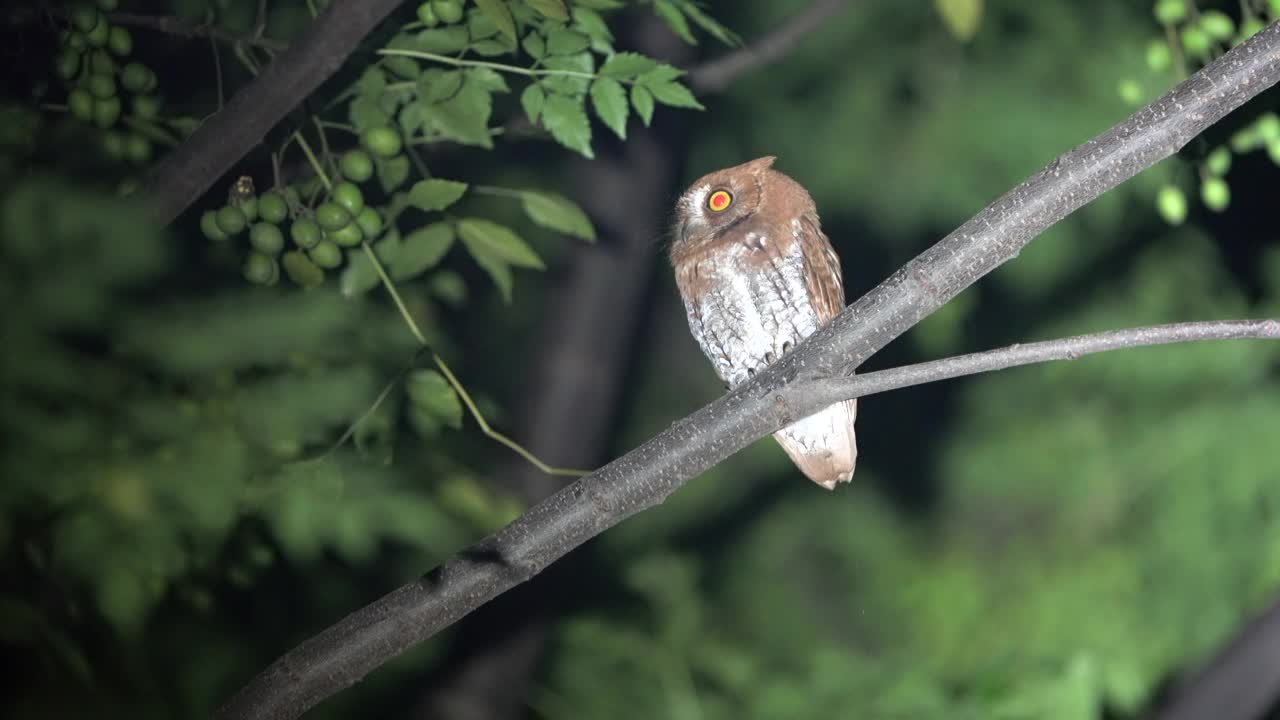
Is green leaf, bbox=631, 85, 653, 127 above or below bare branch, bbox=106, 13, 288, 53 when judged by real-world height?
below

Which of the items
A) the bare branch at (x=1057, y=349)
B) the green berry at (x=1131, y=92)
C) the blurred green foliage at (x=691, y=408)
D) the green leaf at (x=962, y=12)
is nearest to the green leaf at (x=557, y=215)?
the blurred green foliage at (x=691, y=408)

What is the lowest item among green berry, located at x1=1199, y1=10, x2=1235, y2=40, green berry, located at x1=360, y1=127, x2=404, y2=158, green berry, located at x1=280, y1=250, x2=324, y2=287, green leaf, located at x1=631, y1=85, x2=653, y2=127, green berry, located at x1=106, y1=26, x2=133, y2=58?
green berry, located at x1=280, y1=250, x2=324, y2=287

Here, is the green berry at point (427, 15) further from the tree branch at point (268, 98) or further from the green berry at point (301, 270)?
the green berry at point (301, 270)

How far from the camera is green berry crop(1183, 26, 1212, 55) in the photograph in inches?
45.9

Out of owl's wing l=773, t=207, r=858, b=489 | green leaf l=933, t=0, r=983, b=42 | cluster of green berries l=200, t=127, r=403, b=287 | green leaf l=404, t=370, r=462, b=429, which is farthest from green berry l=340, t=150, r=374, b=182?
green leaf l=933, t=0, r=983, b=42

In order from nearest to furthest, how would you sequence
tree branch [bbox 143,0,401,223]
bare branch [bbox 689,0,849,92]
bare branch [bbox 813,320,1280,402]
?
bare branch [bbox 813,320,1280,402]
tree branch [bbox 143,0,401,223]
bare branch [bbox 689,0,849,92]

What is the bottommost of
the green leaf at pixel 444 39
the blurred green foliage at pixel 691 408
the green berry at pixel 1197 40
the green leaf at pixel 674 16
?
the blurred green foliage at pixel 691 408

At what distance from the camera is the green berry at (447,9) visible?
3.26ft

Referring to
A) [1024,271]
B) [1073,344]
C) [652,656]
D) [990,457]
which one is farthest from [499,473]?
[990,457]

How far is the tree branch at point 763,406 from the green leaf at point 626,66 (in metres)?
0.33

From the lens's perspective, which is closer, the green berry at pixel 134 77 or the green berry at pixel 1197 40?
the green berry at pixel 134 77

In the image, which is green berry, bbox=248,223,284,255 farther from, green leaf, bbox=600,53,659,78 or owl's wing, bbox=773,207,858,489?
owl's wing, bbox=773,207,858,489

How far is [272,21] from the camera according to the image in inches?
42.1

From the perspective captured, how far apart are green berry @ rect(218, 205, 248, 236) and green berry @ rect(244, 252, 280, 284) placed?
0.10ft
